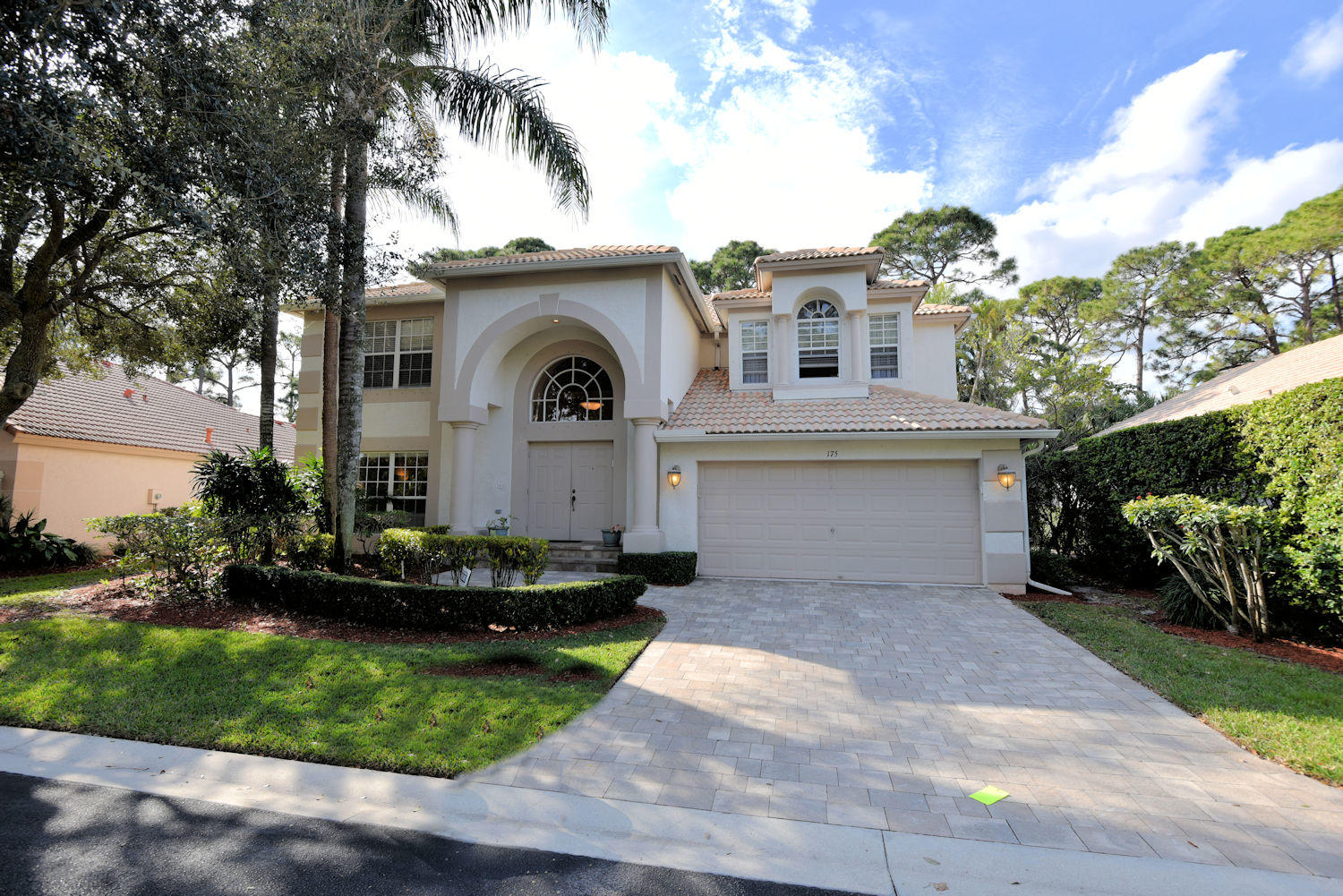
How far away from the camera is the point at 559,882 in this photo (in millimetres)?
2719

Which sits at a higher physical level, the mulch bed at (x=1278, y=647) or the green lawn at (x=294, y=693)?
the green lawn at (x=294, y=693)

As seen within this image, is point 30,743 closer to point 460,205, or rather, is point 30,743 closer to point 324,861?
point 324,861

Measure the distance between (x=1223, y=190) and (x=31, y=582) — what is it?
94.7ft

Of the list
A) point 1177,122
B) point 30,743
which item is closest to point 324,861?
point 30,743

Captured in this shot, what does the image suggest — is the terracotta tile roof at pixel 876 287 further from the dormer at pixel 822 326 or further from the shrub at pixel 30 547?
the shrub at pixel 30 547

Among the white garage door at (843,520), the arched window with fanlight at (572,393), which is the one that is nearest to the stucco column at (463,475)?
the arched window with fanlight at (572,393)

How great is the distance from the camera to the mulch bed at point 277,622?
677 centimetres

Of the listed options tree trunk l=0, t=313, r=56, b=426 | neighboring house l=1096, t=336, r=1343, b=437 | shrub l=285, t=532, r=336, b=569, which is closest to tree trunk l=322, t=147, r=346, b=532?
shrub l=285, t=532, r=336, b=569

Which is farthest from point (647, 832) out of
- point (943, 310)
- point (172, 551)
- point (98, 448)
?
point (98, 448)

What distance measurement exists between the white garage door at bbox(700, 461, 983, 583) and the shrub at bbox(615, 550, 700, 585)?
79 cm

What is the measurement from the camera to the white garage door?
10711 millimetres

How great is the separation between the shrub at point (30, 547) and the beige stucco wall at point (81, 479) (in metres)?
0.57

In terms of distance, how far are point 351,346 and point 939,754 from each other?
30.0 feet

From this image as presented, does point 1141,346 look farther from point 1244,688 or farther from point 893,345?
point 1244,688
